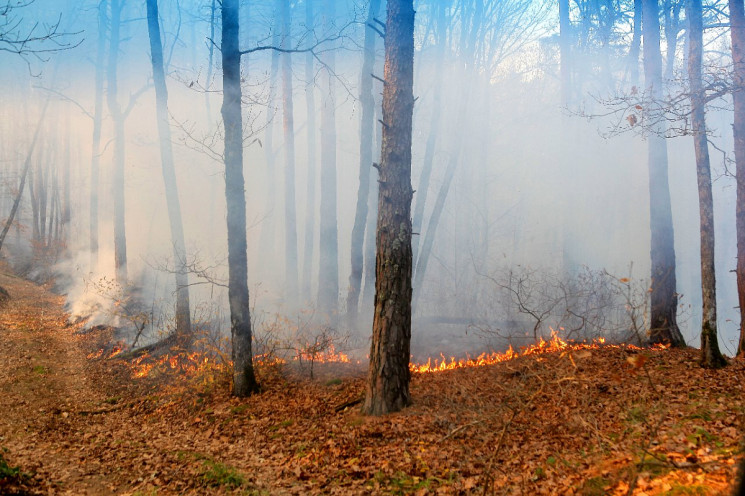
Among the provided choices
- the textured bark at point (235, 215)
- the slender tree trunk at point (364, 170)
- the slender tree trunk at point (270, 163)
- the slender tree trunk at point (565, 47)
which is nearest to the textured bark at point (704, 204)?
the textured bark at point (235, 215)

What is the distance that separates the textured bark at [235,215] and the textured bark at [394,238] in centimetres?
274

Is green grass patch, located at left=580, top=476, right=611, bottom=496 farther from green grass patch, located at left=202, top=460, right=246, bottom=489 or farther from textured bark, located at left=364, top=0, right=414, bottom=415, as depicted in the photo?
green grass patch, located at left=202, top=460, right=246, bottom=489

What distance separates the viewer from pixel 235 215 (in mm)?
8367

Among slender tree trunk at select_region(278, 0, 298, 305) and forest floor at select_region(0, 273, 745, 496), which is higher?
slender tree trunk at select_region(278, 0, 298, 305)

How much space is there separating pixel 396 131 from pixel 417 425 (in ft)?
15.0

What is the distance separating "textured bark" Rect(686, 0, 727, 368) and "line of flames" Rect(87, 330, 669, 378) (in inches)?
75.1

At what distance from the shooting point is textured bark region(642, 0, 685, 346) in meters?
9.42

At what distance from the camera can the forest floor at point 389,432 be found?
4.57 m

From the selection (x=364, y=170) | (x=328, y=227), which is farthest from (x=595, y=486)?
(x=328, y=227)

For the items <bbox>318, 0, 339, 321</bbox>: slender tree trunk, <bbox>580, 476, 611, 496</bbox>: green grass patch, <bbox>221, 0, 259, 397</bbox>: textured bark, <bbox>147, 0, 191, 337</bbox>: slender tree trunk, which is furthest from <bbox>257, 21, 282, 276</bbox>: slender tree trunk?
<bbox>580, 476, 611, 496</bbox>: green grass patch

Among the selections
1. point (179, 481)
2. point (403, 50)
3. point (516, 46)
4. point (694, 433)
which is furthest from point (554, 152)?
point (179, 481)

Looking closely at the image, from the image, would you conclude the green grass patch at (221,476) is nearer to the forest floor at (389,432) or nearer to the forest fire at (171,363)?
the forest floor at (389,432)

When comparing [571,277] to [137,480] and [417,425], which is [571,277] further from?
[137,480]

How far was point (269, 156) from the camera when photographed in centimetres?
2375
